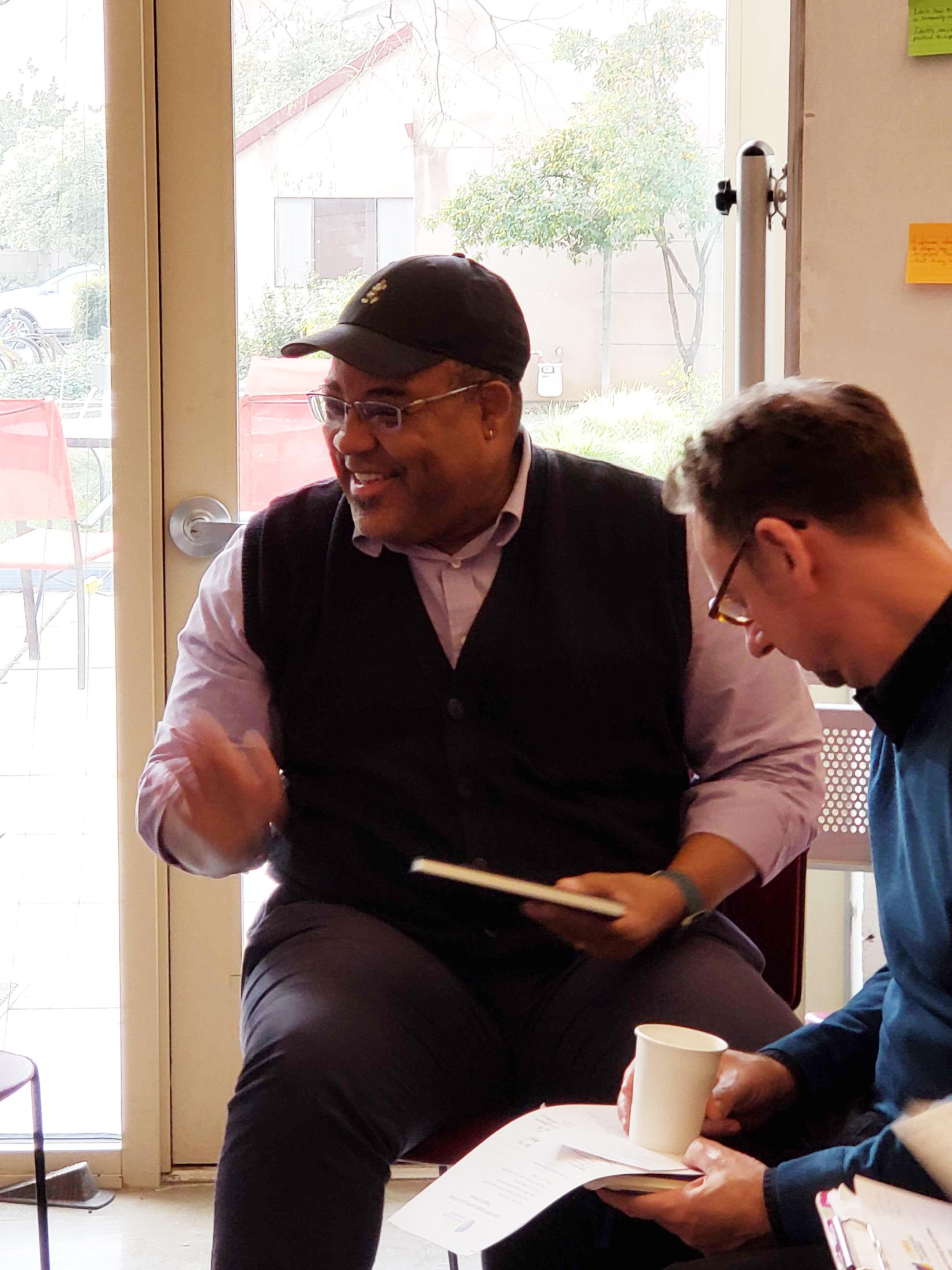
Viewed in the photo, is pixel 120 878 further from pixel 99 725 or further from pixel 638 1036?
pixel 638 1036

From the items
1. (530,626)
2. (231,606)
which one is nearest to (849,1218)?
(530,626)

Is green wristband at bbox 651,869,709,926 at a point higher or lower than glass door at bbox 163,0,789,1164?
lower

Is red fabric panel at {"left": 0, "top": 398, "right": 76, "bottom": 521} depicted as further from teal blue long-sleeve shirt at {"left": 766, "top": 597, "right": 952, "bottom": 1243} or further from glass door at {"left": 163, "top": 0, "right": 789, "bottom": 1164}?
teal blue long-sleeve shirt at {"left": 766, "top": 597, "right": 952, "bottom": 1243}

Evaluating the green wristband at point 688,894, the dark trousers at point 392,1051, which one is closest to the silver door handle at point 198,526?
the dark trousers at point 392,1051

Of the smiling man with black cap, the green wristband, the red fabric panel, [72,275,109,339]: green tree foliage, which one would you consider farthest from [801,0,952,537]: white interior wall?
the red fabric panel

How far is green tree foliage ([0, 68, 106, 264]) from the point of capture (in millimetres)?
2270

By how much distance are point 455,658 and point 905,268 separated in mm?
1044

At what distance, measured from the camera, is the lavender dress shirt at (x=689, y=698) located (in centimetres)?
163

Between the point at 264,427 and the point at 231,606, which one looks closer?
the point at 231,606

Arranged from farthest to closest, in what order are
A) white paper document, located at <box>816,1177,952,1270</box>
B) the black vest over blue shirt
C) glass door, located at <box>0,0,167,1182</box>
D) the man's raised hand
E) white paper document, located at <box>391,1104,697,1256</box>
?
glass door, located at <box>0,0,167,1182</box>, the black vest over blue shirt, the man's raised hand, white paper document, located at <box>391,1104,697,1256</box>, white paper document, located at <box>816,1177,952,1270</box>

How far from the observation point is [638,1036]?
119 cm

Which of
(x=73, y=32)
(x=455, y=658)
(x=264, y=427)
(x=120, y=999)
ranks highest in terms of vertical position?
(x=73, y=32)

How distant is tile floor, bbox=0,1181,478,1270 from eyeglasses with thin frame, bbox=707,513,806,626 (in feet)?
4.50

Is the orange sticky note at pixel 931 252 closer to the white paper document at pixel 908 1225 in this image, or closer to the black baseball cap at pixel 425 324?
the black baseball cap at pixel 425 324
